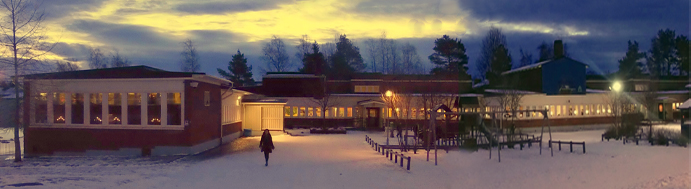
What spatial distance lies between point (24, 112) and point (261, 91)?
25.0 meters

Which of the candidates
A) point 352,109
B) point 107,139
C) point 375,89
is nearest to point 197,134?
point 107,139

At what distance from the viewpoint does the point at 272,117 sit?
33.0 meters

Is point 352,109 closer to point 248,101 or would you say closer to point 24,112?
point 248,101

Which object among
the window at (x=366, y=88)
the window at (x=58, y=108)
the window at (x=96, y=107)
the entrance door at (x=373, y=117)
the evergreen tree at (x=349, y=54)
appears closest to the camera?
the window at (x=96, y=107)

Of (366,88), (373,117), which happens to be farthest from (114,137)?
(366,88)

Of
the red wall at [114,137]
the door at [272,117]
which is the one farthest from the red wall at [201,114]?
the door at [272,117]

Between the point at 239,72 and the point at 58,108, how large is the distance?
43.7m

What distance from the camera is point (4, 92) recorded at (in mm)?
21125

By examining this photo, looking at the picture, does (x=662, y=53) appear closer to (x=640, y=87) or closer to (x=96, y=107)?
(x=640, y=87)

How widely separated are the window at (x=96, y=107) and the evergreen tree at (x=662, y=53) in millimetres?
78959

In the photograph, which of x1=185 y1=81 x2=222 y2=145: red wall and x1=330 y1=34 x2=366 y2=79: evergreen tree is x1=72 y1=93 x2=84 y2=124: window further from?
x1=330 y1=34 x2=366 y2=79: evergreen tree

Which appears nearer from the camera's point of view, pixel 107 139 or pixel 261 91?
pixel 107 139

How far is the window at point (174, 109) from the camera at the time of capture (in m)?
21.1

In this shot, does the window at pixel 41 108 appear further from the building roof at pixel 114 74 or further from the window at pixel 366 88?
the window at pixel 366 88
